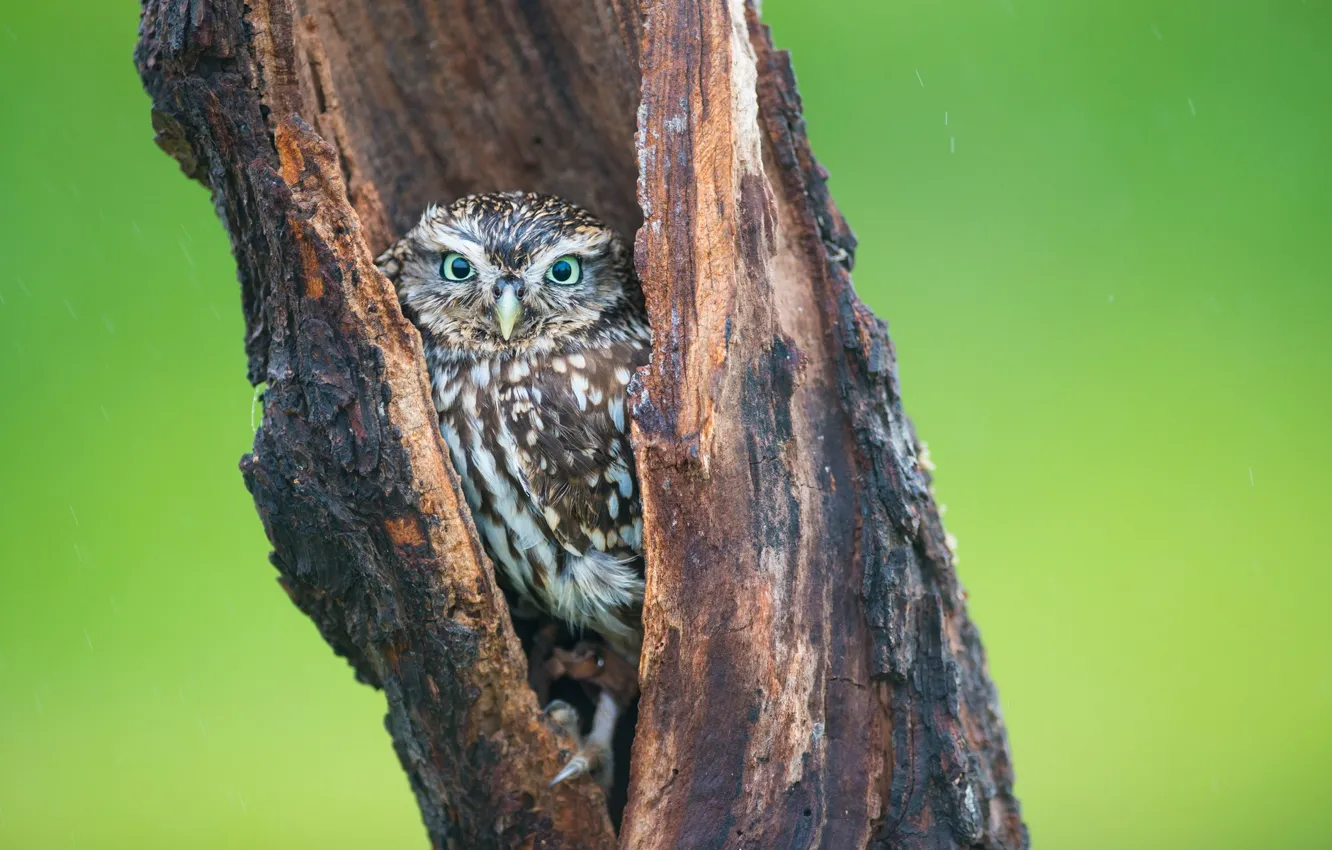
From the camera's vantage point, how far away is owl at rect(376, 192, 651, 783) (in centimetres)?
270

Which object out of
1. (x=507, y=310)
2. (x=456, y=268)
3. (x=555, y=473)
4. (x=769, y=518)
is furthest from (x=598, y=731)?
(x=456, y=268)

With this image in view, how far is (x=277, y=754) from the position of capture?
4.89 m

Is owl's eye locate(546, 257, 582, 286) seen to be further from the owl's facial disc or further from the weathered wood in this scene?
the weathered wood

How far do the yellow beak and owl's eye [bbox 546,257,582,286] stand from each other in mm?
136

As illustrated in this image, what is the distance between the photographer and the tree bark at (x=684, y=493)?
230 cm

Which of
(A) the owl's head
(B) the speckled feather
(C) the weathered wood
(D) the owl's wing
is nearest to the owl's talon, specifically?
(C) the weathered wood

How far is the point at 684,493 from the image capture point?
2303mm

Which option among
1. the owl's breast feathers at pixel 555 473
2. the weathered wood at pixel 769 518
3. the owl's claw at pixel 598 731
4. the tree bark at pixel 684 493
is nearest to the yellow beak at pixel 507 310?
the owl's breast feathers at pixel 555 473

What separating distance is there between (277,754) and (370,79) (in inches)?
120

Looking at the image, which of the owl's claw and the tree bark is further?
the owl's claw

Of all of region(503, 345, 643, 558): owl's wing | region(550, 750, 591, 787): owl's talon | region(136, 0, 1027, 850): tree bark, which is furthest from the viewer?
region(503, 345, 643, 558): owl's wing

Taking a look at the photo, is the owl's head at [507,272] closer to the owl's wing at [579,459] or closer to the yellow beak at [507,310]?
the yellow beak at [507,310]

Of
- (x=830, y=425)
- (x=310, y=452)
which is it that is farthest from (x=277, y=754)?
(x=830, y=425)

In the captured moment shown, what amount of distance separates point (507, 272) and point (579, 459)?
492 millimetres
